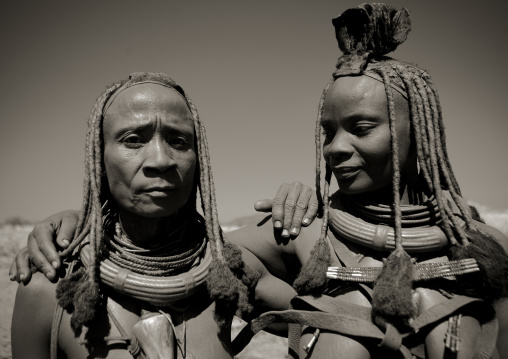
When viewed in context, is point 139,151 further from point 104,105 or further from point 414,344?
point 414,344

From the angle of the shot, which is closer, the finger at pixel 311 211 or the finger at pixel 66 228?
the finger at pixel 66 228

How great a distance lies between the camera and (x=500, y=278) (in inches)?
90.0

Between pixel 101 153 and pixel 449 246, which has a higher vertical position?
pixel 101 153

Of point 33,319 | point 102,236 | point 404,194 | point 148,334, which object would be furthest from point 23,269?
point 404,194

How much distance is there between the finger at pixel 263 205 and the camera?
110 inches

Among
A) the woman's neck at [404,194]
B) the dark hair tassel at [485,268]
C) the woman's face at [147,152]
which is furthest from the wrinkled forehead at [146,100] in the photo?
the dark hair tassel at [485,268]

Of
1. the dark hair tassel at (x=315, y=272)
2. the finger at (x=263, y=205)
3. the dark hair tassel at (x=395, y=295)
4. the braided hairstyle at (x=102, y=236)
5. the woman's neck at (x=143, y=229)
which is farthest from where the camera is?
the finger at (x=263, y=205)

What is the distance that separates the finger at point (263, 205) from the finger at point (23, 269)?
1.32 m

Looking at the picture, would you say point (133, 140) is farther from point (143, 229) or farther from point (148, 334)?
point (148, 334)

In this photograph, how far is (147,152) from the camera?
241 centimetres

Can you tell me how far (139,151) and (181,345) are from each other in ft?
3.52

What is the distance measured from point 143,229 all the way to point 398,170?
1.47 meters

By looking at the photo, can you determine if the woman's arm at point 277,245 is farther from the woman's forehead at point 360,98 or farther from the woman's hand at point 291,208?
the woman's forehead at point 360,98

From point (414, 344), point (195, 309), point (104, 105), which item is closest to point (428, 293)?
point (414, 344)
